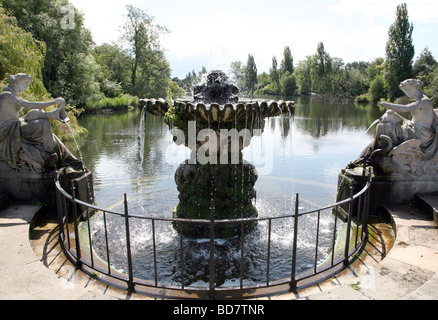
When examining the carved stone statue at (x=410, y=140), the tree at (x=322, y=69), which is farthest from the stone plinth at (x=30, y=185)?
the tree at (x=322, y=69)

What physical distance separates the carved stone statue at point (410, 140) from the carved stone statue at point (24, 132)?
19.9ft

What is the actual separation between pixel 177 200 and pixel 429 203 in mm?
5377

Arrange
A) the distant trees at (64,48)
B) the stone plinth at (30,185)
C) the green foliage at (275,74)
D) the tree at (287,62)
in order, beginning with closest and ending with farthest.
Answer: the stone plinth at (30,185), the distant trees at (64,48), the green foliage at (275,74), the tree at (287,62)

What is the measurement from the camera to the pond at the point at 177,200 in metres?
5.23

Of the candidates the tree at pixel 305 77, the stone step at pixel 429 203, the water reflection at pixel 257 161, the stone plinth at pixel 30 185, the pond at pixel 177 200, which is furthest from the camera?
the tree at pixel 305 77

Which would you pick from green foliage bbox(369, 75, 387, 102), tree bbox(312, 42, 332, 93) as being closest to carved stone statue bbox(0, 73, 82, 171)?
green foliage bbox(369, 75, 387, 102)

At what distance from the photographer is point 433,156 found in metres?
6.33

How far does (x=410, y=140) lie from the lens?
623cm

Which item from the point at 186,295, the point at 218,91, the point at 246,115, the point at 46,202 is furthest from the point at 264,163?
the point at 186,295

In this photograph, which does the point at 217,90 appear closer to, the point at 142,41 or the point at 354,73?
the point at 142,41

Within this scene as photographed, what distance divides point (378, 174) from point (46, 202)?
637 cm

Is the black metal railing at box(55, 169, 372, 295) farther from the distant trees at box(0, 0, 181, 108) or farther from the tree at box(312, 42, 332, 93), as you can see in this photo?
the tree at box(312, 42, 332, 93)

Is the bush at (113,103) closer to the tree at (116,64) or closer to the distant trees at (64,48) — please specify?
the distant trees at (64,48)
